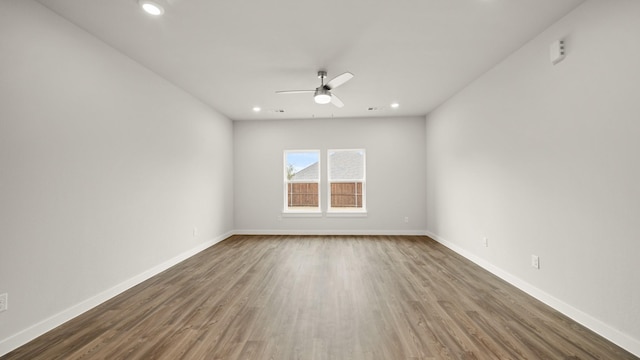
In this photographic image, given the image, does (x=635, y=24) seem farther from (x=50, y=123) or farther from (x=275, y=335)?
(x=50, y=123)

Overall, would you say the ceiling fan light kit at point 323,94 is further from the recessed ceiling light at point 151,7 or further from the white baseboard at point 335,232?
the white baseboard at point 335,232

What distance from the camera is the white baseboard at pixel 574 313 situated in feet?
6.27

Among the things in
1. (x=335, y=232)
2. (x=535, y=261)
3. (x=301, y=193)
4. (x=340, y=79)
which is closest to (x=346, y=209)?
(x=335, y=232)

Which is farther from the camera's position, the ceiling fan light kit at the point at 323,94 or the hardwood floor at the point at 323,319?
the ceiling fan light kit at the point at 323,94

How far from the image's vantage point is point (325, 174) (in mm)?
6301

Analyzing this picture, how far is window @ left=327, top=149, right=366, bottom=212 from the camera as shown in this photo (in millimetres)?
6320

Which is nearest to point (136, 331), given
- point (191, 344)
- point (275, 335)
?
point (191, 344)

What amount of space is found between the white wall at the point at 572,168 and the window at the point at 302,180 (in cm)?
351

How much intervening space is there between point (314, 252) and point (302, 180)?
2208mm

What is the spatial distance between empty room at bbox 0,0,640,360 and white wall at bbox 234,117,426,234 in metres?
1.56

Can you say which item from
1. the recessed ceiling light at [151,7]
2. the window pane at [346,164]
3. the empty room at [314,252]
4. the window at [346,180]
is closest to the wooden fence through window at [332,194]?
the window at [346,180]

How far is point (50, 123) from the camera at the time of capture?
227cm

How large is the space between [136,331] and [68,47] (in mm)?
2564

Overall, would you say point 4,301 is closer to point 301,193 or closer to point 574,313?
point 574,313
